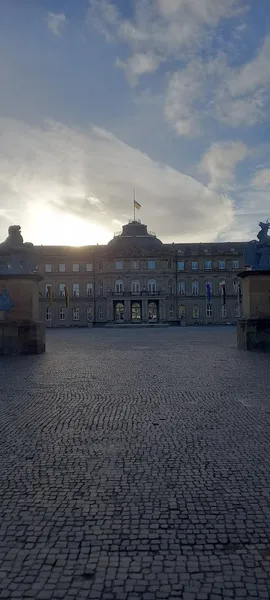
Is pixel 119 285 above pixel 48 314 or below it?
above

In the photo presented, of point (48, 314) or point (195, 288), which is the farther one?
point (195, 288)

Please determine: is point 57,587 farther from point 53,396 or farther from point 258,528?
point 53,396

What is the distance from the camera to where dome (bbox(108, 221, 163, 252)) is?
75.8 meters

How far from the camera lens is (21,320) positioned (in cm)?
1823

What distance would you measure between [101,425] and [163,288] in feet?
228

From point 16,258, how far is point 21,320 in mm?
2736

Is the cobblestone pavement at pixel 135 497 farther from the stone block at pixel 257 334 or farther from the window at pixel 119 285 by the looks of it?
the window at pixel 119 285

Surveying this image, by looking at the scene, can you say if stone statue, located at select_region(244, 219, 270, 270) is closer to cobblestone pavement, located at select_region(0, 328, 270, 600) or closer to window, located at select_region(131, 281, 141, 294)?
cobblestone pavement, located at select_region(0, 328, 270, 600)

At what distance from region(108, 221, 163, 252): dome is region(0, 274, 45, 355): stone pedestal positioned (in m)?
57.1

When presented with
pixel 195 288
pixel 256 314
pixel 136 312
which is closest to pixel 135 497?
pixel 256 314

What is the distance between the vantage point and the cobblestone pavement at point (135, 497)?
115 inches

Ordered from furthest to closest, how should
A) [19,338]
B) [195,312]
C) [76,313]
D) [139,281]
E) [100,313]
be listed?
[195,312]
[76,313]
[100,313]
[139,281]
[19,338]

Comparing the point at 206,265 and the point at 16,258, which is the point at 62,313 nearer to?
the point at 206,265

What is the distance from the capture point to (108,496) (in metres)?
4.09
